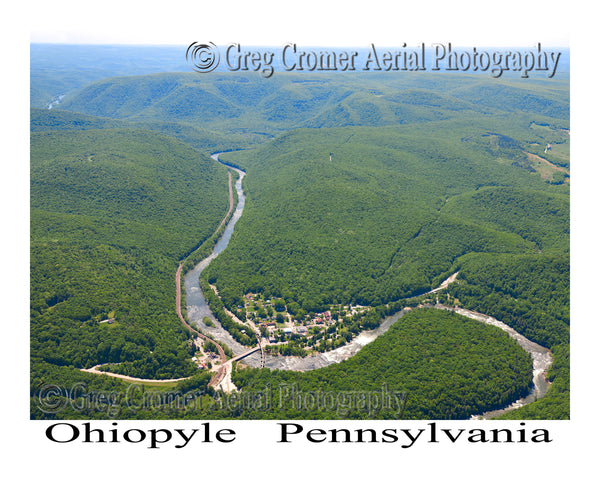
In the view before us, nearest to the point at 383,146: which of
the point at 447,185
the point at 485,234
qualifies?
the point at 447,185

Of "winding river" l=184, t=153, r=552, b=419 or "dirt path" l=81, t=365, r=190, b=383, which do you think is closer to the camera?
"dirt path" l=81, t=365, r=190, b=383

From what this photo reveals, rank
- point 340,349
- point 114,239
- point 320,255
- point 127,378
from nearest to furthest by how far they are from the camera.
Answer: point 127,378 → point 340,349 → point 320,255 → point 114,239

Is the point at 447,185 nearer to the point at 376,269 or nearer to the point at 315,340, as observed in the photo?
the point at 376,269

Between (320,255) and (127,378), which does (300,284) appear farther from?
(127,378)

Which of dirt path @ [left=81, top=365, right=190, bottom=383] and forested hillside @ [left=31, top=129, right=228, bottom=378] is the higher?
forested hillside @ [left=31, top=129, right=228, bottom=378]

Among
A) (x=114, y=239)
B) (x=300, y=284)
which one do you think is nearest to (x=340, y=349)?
(x=300, y=284)

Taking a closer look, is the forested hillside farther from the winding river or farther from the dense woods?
the winding river

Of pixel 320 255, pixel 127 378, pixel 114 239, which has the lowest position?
pixel 127 378

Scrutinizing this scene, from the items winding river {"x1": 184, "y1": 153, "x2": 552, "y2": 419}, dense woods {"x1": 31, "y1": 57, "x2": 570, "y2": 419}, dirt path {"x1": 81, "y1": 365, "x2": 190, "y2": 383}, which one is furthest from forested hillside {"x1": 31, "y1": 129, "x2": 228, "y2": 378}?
winding river {"x1": 184, "y1": 153, "x2": 552, "y2": 419}

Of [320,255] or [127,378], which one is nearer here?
[127,378]

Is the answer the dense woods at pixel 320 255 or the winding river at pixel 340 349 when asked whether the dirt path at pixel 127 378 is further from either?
the winding river at pixel 340 349

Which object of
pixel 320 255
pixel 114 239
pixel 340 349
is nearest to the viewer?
pixel 340 349
